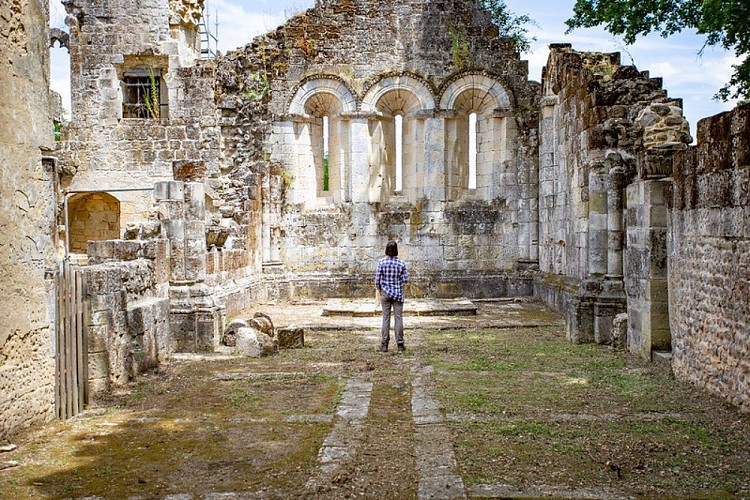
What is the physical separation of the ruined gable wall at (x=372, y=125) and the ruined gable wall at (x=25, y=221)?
34.4ft

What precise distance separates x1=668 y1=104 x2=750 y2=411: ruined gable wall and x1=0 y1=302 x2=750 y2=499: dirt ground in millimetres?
337

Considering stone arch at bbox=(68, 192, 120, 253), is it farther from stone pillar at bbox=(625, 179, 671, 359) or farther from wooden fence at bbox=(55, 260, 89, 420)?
stone pillar at bbox=(625, 179, 671, 359)

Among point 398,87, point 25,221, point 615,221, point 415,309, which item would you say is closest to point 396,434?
point 25,221

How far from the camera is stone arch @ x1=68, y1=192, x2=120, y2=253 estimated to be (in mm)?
21188

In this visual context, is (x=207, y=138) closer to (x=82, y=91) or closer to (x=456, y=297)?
(x=82, y=91)

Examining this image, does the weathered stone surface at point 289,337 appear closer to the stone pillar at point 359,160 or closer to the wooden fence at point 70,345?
the wooden fence at point 70,345

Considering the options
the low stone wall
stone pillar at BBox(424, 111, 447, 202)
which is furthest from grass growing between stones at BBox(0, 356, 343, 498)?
stone pillar at BBox(424, 111, 447, 202)

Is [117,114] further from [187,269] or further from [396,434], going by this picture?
[396,434]

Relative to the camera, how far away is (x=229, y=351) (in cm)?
1080

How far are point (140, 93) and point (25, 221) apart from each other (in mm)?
15099

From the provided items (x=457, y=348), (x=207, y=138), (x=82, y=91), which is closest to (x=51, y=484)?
(x=457, y=348)

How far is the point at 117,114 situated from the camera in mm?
20203

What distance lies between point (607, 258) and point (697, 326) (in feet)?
11.0

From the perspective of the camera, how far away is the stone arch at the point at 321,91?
692 inches
